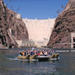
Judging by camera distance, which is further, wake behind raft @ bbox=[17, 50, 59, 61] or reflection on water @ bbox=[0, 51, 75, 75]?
wake behind raft @ bbox=[17, 50, 59, 61]

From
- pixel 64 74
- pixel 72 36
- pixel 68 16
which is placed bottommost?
pixel 64 74

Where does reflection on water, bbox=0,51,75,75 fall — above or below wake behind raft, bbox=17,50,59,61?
below

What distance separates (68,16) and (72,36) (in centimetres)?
2417

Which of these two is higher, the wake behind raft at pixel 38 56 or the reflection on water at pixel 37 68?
the wake behind raft at pixel 38 56

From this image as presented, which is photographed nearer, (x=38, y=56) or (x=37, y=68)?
(x=37, y=68)

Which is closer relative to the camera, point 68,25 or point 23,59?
point 23,59

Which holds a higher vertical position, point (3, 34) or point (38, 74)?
point (3, 34)

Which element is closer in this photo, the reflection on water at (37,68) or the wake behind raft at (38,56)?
the reflection on water at (37,68)

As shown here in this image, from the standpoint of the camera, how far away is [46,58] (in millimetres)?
69312

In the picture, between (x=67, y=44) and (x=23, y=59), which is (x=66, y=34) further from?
(x=23, y=59)

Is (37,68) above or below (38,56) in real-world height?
below

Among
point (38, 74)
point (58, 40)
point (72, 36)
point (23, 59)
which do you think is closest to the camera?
point (38, 74)

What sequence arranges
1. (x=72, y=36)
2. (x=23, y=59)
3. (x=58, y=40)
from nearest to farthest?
(x=23, y=59)
(x=72, y=36)
(x=58, y=40)

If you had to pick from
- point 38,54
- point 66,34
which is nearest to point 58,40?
point 66,34
